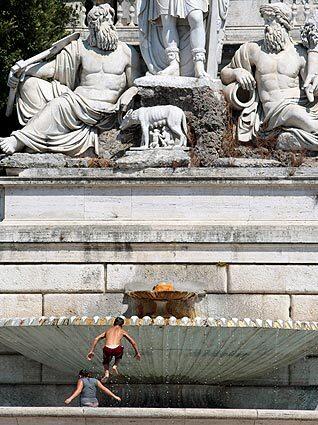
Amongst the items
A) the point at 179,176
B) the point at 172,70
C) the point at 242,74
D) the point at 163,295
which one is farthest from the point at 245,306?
the point at 172,70

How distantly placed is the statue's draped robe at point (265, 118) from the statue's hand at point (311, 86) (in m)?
0.13

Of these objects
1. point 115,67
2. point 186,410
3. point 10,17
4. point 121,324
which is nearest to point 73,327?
point 121,324

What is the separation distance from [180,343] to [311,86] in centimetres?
514

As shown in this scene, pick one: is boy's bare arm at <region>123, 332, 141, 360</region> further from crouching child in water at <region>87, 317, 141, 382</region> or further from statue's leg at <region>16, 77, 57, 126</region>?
statue's leg at <region>16, 77, 57, 126</region>

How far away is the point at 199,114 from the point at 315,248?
111 inches

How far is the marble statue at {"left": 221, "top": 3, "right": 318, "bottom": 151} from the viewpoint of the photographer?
21641 mm

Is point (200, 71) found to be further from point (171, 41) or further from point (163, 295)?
point (163, 295)

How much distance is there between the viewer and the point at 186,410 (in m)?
17.0

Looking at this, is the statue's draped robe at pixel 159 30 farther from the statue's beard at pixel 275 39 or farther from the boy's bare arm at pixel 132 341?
the boy's bare arm at pixel 132 341

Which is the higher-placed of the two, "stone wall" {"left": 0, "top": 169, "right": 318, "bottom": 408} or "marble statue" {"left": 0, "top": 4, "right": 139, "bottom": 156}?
"marble statue" {"left": 0, "top": 4, "right": 139, "bottom": 156}

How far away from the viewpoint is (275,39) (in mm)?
22172

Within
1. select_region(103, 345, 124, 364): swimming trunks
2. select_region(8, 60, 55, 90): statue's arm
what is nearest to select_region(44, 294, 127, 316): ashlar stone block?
select_region(103, 345, 124, 364): swimming trunks

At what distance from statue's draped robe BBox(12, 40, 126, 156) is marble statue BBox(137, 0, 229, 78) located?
3.37ft

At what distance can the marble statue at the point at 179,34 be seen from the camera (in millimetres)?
22219
